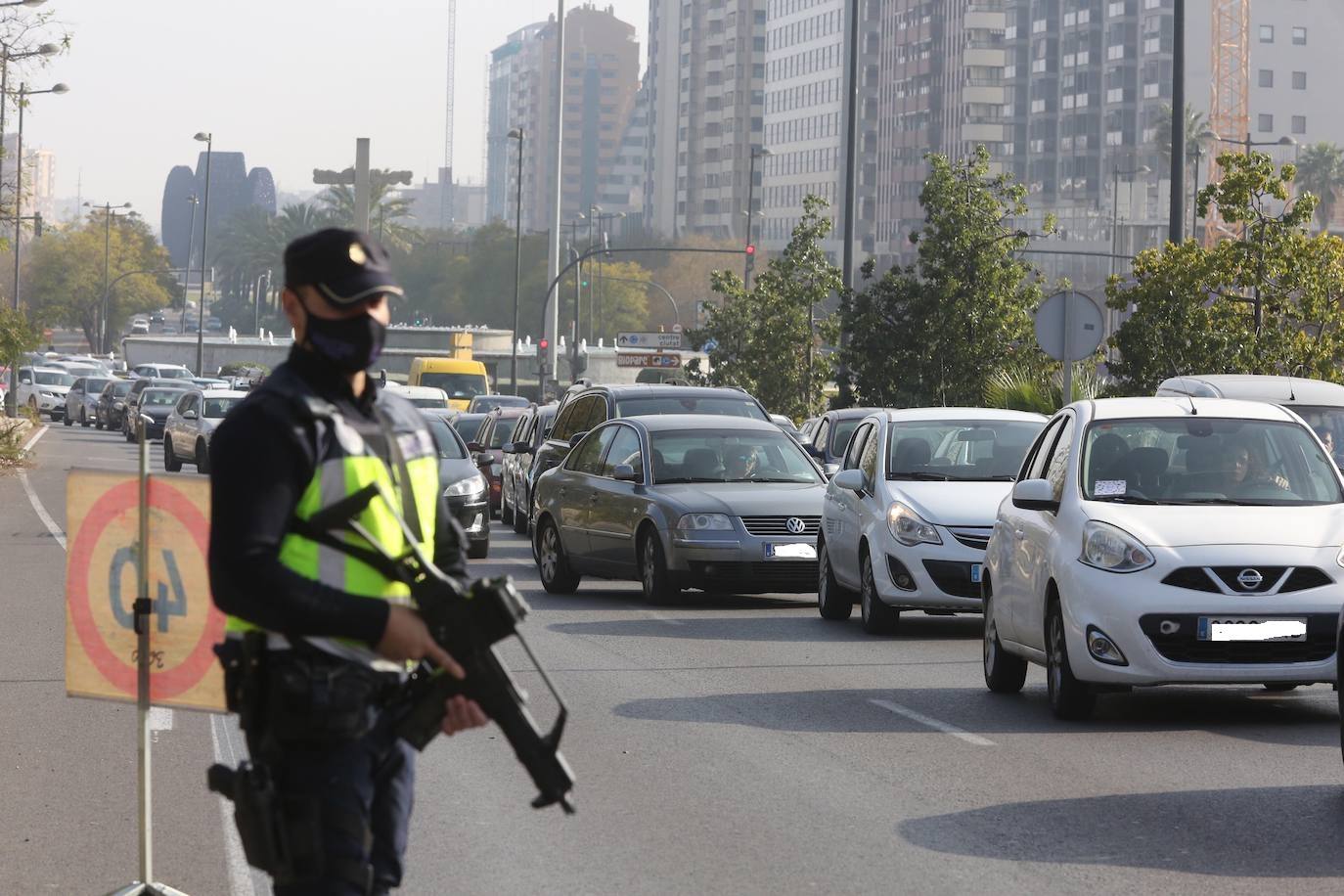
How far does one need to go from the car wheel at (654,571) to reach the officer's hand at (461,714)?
1433 cm

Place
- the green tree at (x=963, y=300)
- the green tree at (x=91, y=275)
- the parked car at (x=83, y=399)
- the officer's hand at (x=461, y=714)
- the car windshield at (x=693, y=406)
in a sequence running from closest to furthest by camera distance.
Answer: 1. the officer's hand at (x=461, y=714)
2. the car windshield at (x=693, y=406)
3. the green tree at (x=963, y=300)
4. the parked car at (x=83, y=399)
5. the green tree at (x=91, y=275)

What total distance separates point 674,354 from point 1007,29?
104199mm

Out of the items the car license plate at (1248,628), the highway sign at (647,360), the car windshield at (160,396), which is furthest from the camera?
the highway sign at (647,360)

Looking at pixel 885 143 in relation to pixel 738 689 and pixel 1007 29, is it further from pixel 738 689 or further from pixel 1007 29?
pixel 738 689

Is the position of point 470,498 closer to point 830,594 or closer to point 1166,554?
point 830,594

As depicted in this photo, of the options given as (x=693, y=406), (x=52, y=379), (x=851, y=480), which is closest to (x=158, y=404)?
(x=52, y=379)

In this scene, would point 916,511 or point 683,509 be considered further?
point 683,509

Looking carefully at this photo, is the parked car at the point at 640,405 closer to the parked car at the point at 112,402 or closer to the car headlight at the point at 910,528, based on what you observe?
the car headlight at the point at 910,528

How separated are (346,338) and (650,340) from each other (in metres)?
71.2

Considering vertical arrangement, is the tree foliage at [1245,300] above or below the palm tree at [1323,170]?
below

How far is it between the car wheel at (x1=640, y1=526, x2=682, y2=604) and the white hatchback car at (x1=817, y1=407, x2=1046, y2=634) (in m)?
1.24

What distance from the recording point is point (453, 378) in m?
62.2

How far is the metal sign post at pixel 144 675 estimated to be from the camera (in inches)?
261

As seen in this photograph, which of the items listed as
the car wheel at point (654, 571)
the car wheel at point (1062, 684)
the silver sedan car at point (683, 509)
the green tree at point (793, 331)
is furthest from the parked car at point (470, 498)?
the green tree at point (793, 331)
